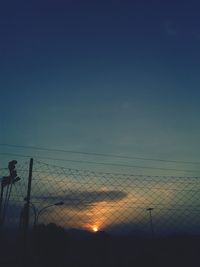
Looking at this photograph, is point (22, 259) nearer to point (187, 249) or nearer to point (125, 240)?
point (187, 249)

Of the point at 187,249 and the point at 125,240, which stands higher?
the point at 125,240

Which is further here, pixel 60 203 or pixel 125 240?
pixel 125 240

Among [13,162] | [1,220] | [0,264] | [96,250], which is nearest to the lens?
[13,162]

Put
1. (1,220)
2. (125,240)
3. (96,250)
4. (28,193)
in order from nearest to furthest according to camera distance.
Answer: (28,193)
(1,220)
(96,250)
(125,240)

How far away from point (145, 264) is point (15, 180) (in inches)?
709

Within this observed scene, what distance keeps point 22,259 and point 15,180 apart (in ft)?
22.6

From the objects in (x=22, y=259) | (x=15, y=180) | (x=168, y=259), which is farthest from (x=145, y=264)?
(x=168, y=259)

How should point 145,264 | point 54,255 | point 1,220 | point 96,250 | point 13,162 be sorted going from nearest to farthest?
1. point 13,162
2. point 1,220
3. point 145,264
4. point 54,255
5. point 96,250

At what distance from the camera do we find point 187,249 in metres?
63.4

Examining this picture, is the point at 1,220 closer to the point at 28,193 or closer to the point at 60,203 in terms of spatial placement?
the point at 60,203

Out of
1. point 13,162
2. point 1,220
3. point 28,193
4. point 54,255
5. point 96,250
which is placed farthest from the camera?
point 96,250

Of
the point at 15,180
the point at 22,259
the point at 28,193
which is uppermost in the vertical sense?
the point at 15,180

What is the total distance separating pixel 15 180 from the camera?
83.9ft

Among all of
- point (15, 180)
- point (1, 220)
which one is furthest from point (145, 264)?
point (15, 180)
